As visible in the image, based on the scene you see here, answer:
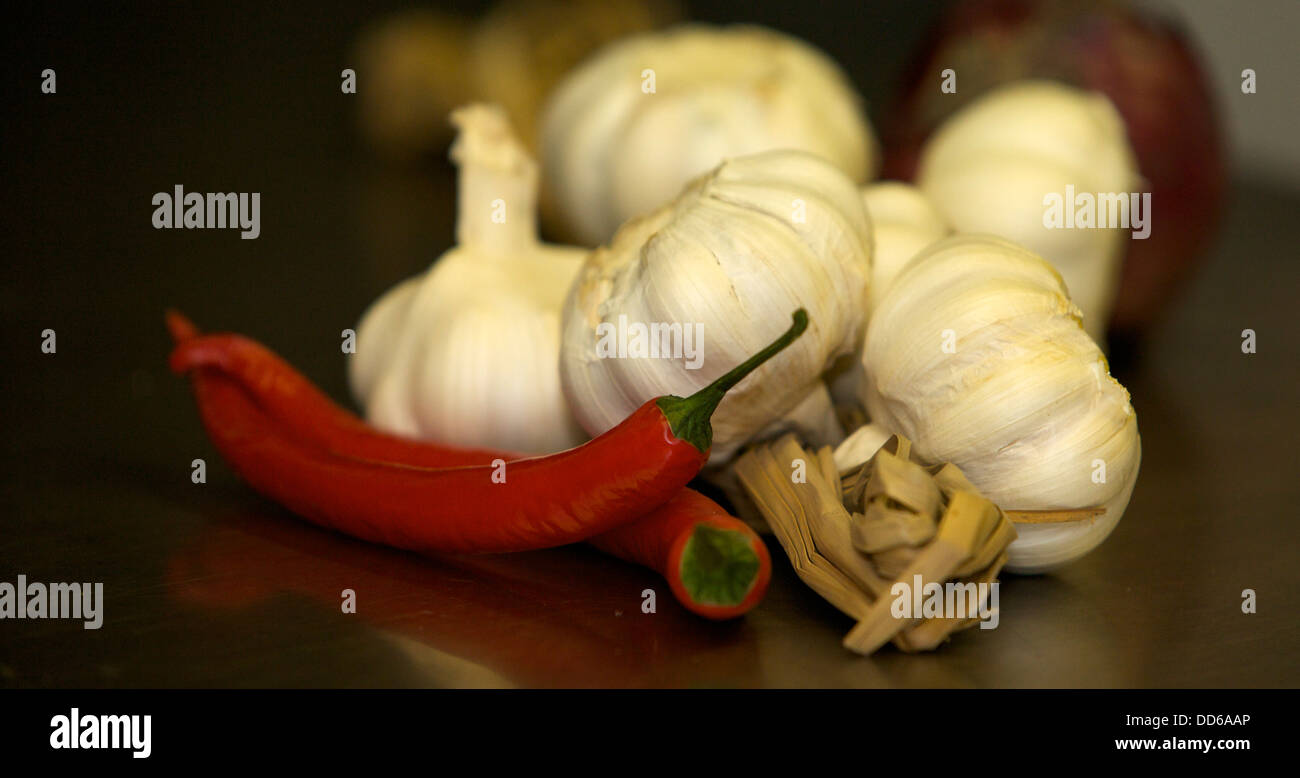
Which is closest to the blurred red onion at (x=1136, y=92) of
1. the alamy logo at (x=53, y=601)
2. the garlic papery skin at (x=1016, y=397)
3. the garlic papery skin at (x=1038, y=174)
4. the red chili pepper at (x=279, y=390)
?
the garlic papery skin at (x=1038, y=174)

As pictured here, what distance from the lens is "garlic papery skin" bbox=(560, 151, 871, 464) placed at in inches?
34.4

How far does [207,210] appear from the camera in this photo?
89.7 inches

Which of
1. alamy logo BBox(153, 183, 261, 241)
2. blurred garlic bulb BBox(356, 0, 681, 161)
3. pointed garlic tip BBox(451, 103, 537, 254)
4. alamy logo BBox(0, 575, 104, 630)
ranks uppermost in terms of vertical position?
blurred garlic bulb BBox(356, 0, 681, 161)

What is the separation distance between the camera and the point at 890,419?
887mm

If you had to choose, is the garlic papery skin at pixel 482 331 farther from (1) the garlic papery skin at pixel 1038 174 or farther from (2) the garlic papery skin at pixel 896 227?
(1) the garlic papery skin at pixel 1038 174

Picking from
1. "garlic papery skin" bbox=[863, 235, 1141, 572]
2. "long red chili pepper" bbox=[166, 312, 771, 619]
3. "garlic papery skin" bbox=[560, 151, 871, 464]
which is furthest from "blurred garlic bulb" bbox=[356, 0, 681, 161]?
"garlic papery skin" bbox=[863, 235, 1141, 572]

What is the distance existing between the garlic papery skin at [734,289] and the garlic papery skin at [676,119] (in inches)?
14.0

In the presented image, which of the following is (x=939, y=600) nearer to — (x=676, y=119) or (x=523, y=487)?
(x=523, y=487)

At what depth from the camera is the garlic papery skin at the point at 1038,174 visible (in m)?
1.17

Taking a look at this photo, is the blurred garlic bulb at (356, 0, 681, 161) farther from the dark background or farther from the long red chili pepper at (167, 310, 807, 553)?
the long red chili pepper at (167, 310, 807, 553)

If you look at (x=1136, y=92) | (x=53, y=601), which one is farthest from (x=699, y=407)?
(x=1136, y=92)

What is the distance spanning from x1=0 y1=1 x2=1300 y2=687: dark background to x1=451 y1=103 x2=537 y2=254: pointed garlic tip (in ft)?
0.84
